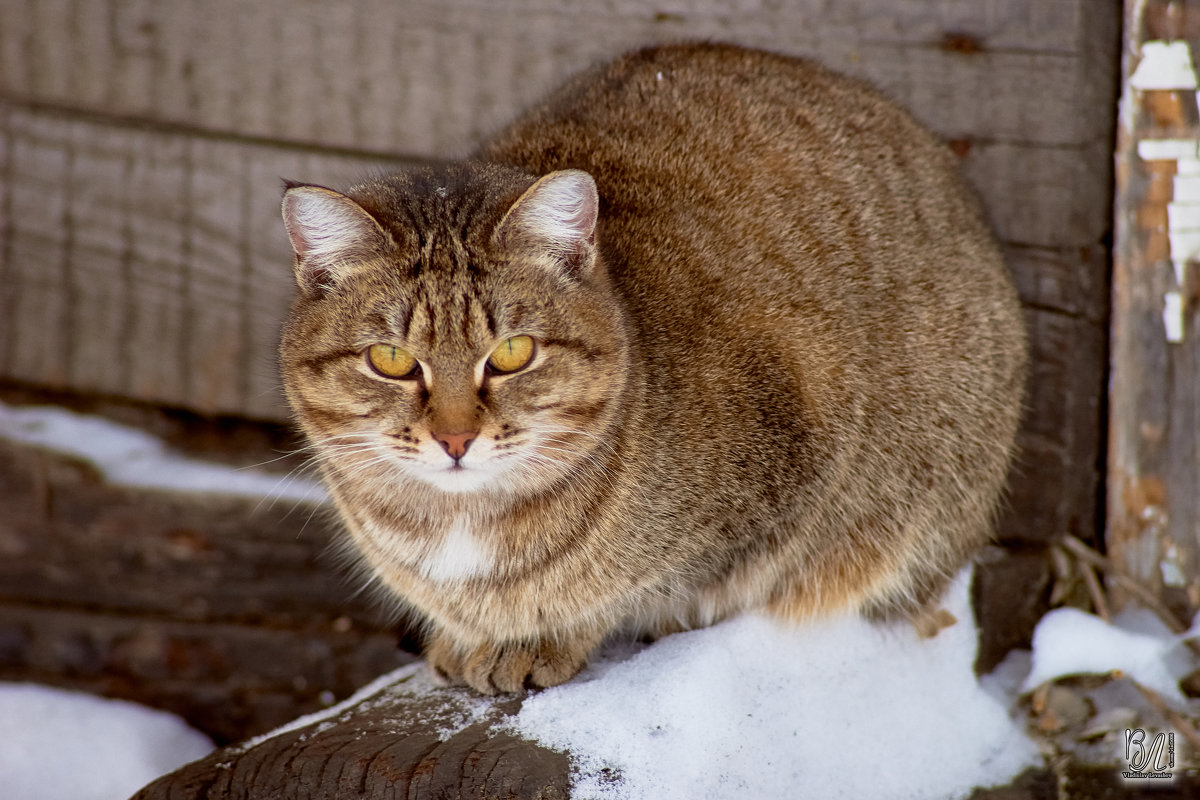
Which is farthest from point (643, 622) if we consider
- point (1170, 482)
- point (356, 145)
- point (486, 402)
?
point (356, 145)

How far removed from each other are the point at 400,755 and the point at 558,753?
0.26m

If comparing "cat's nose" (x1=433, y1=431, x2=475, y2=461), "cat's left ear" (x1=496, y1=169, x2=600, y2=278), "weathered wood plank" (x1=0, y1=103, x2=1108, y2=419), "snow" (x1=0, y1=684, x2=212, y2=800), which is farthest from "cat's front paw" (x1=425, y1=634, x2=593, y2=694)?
"weathered wood plank" (x1=0, y1=103, x2=1108, y2=419)

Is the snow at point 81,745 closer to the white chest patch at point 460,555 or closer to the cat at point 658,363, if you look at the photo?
the cat at point 658,363

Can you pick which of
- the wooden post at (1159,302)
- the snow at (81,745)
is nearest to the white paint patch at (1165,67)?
the wooden post at (1159,302)

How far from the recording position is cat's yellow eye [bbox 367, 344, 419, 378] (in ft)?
6.27

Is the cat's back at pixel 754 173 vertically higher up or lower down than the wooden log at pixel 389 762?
higher up

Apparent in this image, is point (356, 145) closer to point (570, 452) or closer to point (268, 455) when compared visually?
point (268, 455)

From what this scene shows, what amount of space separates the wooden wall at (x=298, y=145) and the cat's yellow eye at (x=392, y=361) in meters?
0.92

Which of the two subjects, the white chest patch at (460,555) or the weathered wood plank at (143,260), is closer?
the white chest patch at (460,555)

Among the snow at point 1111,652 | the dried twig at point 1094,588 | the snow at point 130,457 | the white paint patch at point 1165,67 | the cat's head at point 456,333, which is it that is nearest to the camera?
the cat's head at point 456,333

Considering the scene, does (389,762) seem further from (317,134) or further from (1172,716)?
(317,134)

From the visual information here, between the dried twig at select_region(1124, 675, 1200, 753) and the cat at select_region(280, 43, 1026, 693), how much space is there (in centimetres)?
47

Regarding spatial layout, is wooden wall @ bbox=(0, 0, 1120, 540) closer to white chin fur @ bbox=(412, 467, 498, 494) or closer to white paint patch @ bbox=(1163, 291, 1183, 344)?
white paint patch @ bbox=(1163, 291, 1183, 344)

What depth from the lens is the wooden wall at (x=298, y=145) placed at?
106 inches
